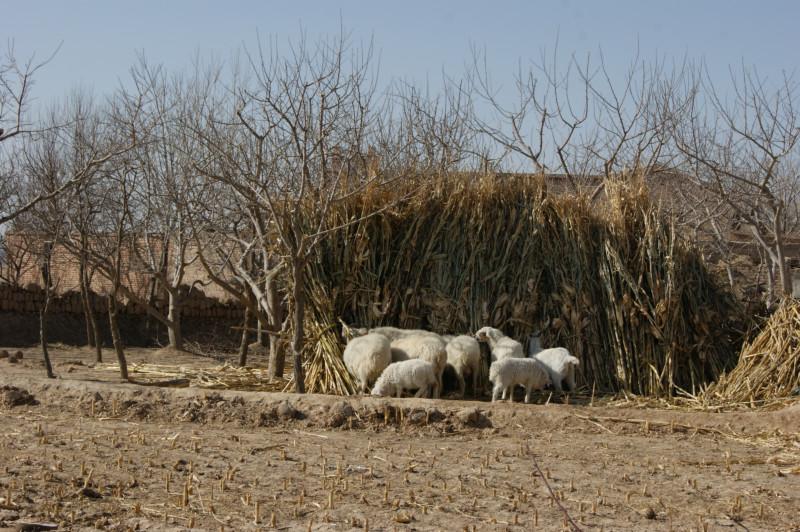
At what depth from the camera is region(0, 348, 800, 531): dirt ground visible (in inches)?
233

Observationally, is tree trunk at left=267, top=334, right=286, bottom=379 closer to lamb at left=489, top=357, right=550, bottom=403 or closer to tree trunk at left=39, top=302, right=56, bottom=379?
tree trunk at left=39, top=302, right=56, bottom=379

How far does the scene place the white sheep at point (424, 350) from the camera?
34.4 ft

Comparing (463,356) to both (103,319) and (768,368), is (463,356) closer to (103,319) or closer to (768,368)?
(768,368)

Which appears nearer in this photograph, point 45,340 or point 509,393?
point 509,393

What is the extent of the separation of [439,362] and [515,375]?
2.88 feet

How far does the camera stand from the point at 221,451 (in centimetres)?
779

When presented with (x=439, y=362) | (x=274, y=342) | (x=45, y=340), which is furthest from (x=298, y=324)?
(x=45, y=340)

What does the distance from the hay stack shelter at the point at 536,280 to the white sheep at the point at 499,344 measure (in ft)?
2.44

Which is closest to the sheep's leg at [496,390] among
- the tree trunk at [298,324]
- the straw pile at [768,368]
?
the tree trunk at [298,324]

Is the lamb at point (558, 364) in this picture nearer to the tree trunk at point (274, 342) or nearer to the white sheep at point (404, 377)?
the white sheep at point (404, 377)

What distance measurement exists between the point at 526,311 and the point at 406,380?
2.37 m

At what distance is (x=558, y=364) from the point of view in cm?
1091

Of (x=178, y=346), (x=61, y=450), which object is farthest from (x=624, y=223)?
(x=178, y=346)

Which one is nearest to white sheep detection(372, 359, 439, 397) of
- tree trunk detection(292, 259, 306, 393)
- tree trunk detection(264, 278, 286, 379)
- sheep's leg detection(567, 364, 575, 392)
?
tree trunk detection(292, 259, 306, 393)
